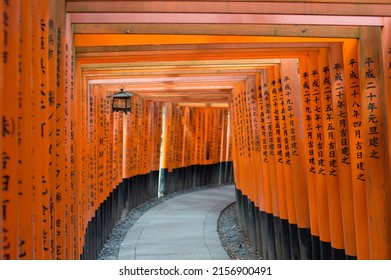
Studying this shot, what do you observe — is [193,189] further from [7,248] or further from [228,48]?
[7,248]

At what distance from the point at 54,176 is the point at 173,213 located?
9.34 meters

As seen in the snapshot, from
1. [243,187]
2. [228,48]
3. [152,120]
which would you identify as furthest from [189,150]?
[228,48]

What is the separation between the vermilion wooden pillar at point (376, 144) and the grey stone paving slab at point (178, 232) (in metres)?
4.38

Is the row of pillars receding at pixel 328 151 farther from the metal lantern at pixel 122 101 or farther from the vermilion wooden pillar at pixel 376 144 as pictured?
the metal lantern at pixel 122 101

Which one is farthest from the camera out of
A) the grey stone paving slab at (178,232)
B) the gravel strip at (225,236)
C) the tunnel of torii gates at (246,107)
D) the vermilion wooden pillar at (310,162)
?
the gravel strip at (225,236)

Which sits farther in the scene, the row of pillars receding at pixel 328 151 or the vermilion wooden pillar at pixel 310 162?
the vermilion wooden pillar at pixel 310 162

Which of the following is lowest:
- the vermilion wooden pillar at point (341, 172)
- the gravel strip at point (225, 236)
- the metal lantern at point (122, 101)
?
the gravel strip at point (225, 236)

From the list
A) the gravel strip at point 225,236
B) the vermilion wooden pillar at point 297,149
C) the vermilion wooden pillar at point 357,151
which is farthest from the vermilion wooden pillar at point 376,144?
the gravel strip at point 225,236

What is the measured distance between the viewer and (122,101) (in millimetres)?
8922

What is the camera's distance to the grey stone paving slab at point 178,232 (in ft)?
27.2

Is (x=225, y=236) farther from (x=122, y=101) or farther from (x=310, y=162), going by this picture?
(x=310, y=162)

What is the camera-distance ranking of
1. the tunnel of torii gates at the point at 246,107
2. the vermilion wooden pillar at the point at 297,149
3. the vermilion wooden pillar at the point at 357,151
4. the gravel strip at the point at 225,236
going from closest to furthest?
1. the tunnel of torii gates at the point at 246,107
2. the vermilion wooden pillar at the point at 357,151
3. the vermilion wooden pillar at the point at 297,149
4. the gravel strip at the point at 225,236

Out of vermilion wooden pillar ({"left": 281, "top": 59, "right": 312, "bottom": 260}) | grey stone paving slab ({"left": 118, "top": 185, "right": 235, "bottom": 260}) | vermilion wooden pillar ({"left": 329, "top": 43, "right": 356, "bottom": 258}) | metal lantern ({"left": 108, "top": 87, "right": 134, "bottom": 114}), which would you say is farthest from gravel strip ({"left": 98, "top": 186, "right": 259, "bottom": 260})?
vermilion wooden pillar ({"left": 329, "top": 43, "right": 356, "bottom": 258})
